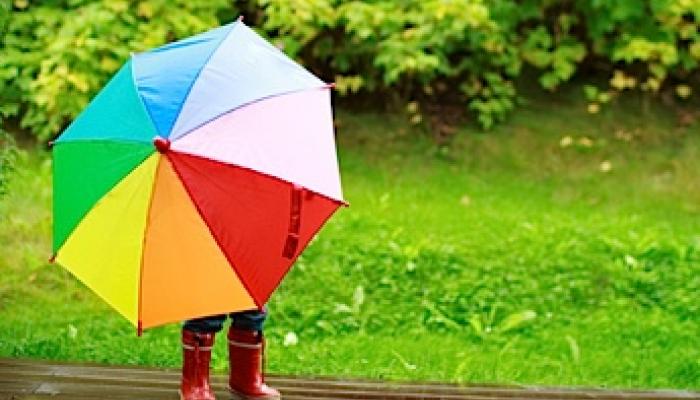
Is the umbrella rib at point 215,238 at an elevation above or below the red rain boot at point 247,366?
above

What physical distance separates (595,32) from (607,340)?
316 cm

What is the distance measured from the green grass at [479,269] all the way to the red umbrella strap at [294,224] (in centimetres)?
148

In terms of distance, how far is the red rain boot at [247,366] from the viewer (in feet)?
13.1

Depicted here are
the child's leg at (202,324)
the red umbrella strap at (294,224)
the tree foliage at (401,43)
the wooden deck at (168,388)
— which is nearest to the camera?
the red umbrella strap at (294,224)

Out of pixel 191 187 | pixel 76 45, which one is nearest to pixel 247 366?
pixel 191 187

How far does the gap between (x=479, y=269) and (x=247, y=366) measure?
226cm

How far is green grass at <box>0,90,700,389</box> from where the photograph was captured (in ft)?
16.9

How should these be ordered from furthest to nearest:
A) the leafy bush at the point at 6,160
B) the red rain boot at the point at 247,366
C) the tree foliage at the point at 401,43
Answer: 1. the tree foliage at the point at 401,43
2. the leafy bush at the point at 6,160
3. the red rain boot at the point at 247,366

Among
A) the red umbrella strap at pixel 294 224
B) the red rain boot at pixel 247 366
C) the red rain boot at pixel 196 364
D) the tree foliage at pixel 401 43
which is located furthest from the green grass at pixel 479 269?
the red umbrella strap at pixel 294 224

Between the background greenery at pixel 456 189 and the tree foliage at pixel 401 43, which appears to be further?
the tree foliage at pixel 401 43

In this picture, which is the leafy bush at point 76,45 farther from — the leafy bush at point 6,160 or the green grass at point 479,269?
the leafy bush at point 6,160

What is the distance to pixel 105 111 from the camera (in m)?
3.60

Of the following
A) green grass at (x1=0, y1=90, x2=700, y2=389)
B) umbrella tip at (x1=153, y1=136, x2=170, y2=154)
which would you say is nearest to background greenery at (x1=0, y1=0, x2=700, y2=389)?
green grass at (x1=0, y1=90, x2=700, y2=389)

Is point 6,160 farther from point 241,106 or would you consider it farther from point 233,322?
point 241,106
